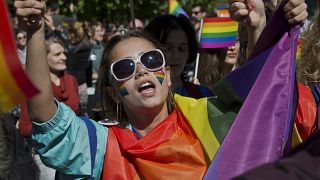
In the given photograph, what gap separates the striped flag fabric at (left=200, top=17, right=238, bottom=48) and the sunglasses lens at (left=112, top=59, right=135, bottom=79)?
218 cm

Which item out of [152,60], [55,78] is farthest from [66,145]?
[55,78]

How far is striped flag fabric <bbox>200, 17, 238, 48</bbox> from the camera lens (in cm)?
459

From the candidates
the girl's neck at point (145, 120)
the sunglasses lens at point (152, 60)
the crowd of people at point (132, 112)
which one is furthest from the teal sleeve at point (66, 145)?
the sunglasses lens at point (152, 60)

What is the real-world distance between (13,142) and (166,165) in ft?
5.33

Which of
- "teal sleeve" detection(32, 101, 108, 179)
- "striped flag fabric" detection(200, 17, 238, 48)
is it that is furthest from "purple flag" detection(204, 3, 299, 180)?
"striped flag fabric" detection(200, 17, 238, 48)

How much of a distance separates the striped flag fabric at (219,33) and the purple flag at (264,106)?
227cm

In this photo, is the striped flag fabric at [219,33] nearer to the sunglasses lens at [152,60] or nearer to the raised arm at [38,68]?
the sunglasses lens at [152,60]

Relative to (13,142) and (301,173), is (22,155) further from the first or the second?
(301,173)

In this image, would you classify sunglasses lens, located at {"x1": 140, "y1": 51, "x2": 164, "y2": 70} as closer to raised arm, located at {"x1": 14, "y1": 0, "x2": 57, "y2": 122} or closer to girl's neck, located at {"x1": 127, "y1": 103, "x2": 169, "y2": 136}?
girl's neck, located at {"x1": 127, "y1": 103, "x2": 169, "y2": 136}

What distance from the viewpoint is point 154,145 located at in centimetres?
236

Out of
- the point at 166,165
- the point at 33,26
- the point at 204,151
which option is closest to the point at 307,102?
the point at 204,151

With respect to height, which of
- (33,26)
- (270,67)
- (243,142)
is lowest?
(243,142)

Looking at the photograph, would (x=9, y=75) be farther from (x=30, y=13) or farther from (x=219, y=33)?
(x=219, y=33)

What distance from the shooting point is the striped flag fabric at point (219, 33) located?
4.59m
